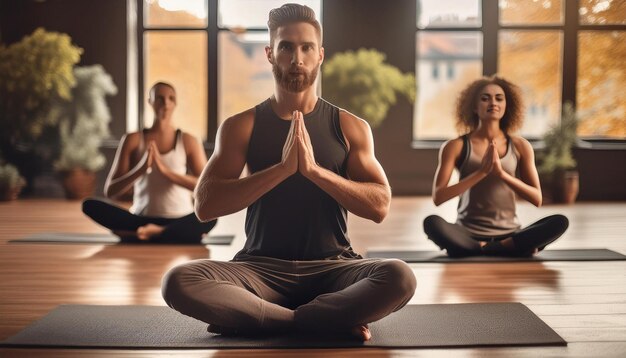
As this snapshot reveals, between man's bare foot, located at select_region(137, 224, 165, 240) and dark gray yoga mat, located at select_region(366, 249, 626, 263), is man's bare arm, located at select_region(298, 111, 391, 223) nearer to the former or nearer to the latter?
dark gray yoga mat, located at select_region(366, 249, 626, 263)

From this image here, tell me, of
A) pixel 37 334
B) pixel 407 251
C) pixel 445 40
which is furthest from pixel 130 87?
pixel 37 334

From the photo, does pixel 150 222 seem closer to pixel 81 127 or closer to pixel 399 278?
pixel 399 278

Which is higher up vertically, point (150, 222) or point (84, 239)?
point (150, 222)

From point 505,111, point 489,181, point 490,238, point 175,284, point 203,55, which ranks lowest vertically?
point 490,238

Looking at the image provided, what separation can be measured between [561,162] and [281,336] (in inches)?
235

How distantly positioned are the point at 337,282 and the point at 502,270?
1588 mm

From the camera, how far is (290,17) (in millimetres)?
2787

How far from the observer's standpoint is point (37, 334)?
275 centimetres

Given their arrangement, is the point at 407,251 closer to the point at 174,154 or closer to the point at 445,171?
the point at 445,171

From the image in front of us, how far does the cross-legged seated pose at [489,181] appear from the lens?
4422 millimetres

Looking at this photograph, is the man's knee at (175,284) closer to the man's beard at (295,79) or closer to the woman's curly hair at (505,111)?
the man's beard at (295,79)

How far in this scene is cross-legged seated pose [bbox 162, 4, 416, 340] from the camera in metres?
2.63

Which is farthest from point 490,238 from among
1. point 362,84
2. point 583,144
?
point 583,144

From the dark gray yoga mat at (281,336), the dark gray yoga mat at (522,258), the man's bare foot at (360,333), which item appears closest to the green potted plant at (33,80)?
the dark gray yoga mat at (522,258)
